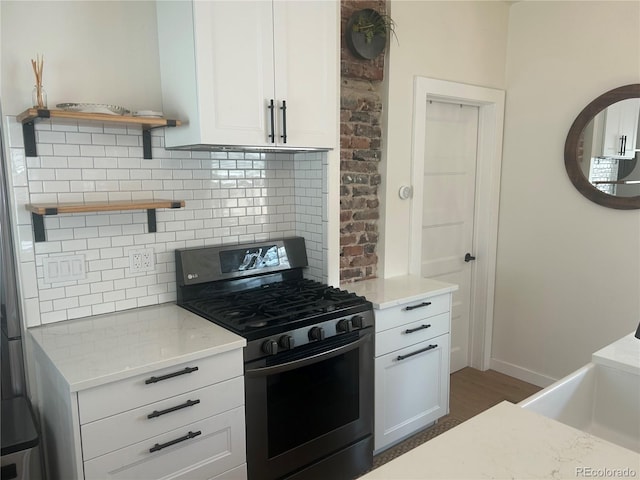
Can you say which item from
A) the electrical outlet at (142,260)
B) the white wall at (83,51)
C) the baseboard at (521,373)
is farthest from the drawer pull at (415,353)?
the white wall at (83,51)

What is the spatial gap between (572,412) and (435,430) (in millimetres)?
1556

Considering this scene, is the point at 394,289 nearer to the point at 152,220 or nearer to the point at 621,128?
the point at 152,220

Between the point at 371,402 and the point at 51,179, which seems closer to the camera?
the point at 51,179

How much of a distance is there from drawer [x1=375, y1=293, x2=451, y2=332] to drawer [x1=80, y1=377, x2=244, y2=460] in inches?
34.1

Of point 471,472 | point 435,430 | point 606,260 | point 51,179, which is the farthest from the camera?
point 606,260

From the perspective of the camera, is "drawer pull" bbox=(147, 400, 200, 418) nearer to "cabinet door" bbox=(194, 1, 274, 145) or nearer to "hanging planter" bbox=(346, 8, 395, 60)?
"cabinet door" bbox=(194, 1, 274, 145)

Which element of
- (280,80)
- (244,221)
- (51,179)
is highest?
(280,80)

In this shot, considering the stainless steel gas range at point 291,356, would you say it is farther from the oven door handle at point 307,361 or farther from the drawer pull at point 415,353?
the drawer pull at point 415,353

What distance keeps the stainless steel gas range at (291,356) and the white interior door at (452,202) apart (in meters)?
1.21

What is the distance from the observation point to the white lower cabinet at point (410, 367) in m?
2.55

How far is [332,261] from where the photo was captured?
8.89ft

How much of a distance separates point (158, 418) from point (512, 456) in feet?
4.03

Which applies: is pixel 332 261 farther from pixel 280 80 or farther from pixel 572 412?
pixel 572 412

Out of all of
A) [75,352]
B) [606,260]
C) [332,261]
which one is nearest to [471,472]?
[75,352]
